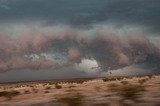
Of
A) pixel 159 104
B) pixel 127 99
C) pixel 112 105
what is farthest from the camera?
pixel 127 99

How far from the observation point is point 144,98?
1411cm

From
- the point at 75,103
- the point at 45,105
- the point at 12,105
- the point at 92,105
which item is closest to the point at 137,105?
the point at 92,105

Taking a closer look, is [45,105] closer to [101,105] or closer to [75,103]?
[75,103]

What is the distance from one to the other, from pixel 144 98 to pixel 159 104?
1643 mm

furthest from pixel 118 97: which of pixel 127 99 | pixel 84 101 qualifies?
pixel 84 101

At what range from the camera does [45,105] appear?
1480 cm

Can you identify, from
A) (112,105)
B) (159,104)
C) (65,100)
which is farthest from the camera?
(65,100)

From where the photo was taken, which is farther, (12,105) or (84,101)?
(12,105)

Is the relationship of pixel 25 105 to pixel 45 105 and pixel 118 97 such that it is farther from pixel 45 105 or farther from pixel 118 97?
pixel 118 97

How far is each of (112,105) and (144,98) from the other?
1506 mm

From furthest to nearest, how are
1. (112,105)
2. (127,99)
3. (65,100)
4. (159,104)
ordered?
1. (65,100)
2. (127,99)
3. (112,105)
4. (159,104)

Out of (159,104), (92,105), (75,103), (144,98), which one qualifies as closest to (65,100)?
(75,103)

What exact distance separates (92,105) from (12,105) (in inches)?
177

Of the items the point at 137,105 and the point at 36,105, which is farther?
the point at 36,105
